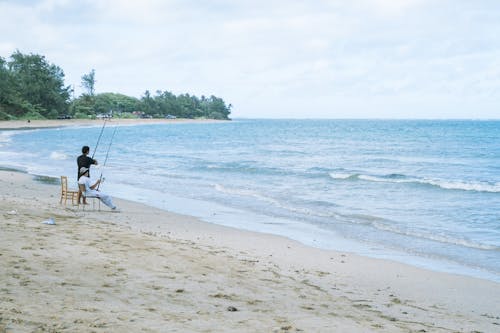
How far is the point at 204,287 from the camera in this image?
6.17 m

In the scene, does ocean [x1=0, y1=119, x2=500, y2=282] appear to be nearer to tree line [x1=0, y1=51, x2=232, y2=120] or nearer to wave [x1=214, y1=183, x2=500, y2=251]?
wave [x1=214, y1=183, x2=500, y2=251]

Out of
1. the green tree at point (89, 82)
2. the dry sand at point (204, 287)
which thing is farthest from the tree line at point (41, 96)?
the dry sand at point (204, 287)

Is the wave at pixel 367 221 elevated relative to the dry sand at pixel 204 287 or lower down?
lower down

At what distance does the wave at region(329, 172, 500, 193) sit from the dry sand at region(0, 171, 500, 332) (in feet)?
43.0

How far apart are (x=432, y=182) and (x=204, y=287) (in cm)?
1860

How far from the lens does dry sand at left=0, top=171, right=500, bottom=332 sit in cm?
478

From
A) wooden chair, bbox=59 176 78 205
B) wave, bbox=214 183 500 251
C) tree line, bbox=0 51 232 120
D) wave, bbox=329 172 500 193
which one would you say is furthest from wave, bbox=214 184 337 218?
tree line, bbox=0 51 232 120

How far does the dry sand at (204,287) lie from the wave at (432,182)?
13.1 meters

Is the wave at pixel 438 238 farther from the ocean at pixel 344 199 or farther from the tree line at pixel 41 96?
the tree line at pixel 41 96

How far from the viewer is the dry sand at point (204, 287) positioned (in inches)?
188

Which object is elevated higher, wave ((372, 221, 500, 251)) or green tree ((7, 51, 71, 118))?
green tree ((7, 51, 71, 118))

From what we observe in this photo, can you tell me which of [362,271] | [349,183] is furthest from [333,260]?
[349,183]

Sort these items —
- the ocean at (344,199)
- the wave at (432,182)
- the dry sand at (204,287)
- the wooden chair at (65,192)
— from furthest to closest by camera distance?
the wave at (432,182)
the wooden chair at (65,192)
the ocean at (344,199)
the dry sand at (204,287)

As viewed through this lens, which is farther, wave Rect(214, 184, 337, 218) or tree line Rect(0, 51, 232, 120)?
tree line Rect(0, 51, 232, 120)
